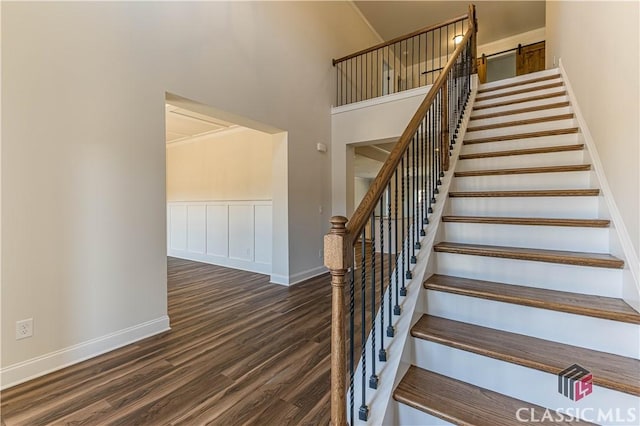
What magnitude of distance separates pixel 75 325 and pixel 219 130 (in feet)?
13.6

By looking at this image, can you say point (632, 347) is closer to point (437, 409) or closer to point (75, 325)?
point (437, 409)

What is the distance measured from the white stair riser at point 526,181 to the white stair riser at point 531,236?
1.63 feet

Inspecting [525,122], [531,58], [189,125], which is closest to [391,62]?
[531,58]

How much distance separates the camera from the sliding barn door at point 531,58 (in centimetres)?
610

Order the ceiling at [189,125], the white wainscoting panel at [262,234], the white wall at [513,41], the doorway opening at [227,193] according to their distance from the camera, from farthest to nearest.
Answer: the white wall at [513,41] < the white wainscoting panel at [262,234] < the ceiling at [189,125] < the doorway opening at [227,193]

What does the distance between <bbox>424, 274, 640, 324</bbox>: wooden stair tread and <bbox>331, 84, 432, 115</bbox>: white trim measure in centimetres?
324

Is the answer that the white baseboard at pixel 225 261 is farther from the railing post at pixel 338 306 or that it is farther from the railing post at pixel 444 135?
the railing post at pixel 338 306

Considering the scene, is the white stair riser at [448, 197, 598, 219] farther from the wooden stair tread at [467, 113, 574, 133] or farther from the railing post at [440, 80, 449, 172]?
the wooden stair tread at [467, 113, 574, 133]

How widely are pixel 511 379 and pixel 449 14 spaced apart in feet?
22.7

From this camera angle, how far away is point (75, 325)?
202 cm

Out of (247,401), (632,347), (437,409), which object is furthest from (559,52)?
(247,401)

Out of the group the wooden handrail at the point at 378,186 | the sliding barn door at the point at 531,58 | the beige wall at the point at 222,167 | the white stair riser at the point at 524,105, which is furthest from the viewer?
the sliding barn door at the point at 531,58

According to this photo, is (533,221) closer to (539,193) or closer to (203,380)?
(539,193)

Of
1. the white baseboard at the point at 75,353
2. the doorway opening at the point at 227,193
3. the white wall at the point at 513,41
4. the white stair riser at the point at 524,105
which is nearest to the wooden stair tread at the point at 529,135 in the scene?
the white stair riser at the point at 524,105
